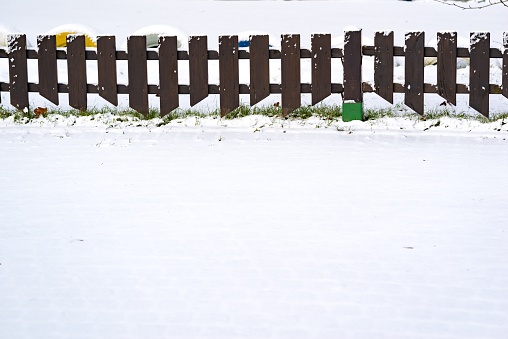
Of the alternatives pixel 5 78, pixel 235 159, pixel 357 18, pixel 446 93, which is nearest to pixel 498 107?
pixel 446 93

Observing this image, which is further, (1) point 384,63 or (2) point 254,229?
(1) point 384,63

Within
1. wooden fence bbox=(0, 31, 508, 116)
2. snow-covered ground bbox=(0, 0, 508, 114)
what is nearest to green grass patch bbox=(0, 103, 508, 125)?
wooden fence bbox=(0, 31, 508, 116)

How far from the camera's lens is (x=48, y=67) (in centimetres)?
1038

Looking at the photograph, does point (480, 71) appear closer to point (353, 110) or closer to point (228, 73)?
point (353, 110)

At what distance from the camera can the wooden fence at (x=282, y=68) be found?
388 inches

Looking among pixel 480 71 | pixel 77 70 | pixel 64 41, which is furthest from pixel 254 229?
pixel 64 41

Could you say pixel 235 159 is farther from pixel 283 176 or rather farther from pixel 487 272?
pixel 487 272

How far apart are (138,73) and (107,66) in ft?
1.25

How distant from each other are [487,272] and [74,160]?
4.44 metres

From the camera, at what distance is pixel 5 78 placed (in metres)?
12.6

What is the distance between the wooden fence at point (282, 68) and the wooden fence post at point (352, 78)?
0.5 inches

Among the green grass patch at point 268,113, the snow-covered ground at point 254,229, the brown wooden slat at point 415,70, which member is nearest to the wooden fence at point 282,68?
the brown wooden slat at point 415,70

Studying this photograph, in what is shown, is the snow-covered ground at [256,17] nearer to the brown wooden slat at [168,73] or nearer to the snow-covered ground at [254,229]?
the brown wooden slat at [168,73]

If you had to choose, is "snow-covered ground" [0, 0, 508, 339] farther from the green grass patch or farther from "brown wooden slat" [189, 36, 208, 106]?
"brown wooden slat" [189, 36, 208, 106]
